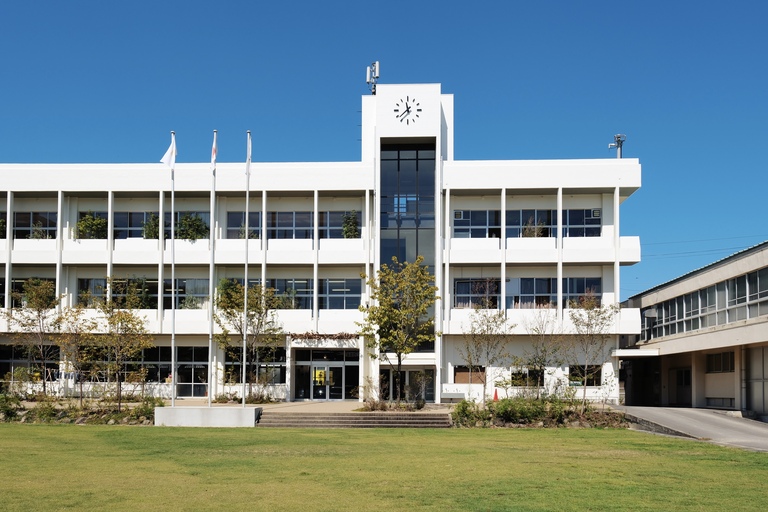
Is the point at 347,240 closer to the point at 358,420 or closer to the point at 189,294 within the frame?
the point at 189,294

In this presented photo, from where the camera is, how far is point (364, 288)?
41844mm

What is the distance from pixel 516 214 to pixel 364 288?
833cm

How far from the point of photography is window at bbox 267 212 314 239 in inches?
1666

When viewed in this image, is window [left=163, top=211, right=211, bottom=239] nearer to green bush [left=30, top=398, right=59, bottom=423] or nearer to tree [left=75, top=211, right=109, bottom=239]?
tree [left=75, top=211, right=109, bottom=239]

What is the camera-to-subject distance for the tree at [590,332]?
36.1 metres

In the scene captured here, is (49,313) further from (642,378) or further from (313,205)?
(642,378)

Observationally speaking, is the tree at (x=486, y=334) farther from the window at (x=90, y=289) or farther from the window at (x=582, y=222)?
the window at (x=90, y=289)

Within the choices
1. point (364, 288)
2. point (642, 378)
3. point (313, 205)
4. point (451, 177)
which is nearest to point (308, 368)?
point (364, 288)

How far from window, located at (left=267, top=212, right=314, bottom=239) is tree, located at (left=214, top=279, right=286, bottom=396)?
3.10 m

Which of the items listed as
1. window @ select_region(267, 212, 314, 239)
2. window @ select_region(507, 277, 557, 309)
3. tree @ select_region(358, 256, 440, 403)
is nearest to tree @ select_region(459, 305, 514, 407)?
window @ select_region(507, 277, 557, 309)

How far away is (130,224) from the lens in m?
43.1

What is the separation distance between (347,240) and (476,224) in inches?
252

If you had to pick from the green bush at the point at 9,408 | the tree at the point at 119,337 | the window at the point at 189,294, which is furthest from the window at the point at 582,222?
the green bush at the point at 9,408

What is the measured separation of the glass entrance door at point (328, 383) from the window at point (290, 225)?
21.9 feet
